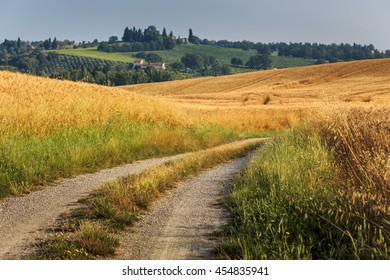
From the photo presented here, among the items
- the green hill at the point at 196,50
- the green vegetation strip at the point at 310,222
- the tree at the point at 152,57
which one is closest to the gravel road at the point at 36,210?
the green vegetation strip at the point at 310,222

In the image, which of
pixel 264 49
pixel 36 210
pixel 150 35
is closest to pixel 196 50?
pixel 150 35

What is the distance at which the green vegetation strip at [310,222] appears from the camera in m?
6.12

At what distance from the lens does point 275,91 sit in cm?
6844

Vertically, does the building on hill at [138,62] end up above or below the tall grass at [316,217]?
above

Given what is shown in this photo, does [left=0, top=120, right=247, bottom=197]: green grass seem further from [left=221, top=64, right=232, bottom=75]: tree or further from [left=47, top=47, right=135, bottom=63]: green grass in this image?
[left=47, top=47, right=135, bottom=63]: green grass

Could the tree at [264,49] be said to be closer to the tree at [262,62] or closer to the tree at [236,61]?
the tree at [236,61]

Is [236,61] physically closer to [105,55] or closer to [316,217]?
[105,55]

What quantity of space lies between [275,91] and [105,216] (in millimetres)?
61188

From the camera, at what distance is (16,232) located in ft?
26.4

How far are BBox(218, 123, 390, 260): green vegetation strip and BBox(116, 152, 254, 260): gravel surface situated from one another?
0.32 metres

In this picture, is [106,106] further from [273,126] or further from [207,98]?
[207,98]

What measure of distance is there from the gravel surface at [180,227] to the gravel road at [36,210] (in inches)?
51.0

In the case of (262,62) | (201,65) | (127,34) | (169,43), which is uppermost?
(127,34)

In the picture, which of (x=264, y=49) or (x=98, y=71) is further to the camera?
(x=264, y=49)
